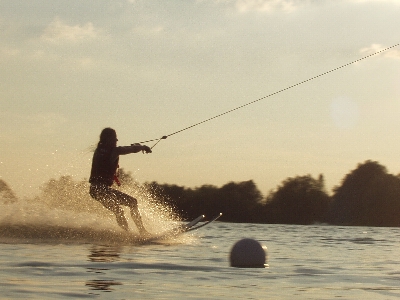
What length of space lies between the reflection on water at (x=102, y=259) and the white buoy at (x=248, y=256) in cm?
177

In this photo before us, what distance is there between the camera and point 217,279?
1015cm

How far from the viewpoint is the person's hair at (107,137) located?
1673 centimetres

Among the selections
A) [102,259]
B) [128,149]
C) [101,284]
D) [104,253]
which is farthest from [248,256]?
[128,149]

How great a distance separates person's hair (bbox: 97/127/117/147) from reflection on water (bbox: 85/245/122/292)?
2.40 m

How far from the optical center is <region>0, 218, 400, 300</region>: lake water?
8695 millimetres

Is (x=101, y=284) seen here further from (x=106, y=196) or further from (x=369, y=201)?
(x=369, y=201)

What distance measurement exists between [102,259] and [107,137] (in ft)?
16.6

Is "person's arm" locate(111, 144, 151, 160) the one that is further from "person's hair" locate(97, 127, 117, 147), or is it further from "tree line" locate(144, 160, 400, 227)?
"tree line" locate(144, 160, 400, 227)

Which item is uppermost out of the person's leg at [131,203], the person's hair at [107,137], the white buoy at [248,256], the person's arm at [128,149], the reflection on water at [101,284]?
the person's hair at [107,137]

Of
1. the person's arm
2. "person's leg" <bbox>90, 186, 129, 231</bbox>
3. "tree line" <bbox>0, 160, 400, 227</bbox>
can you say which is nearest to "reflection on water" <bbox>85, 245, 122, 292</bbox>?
"person's leg" <bbox>90, 186, 129, 231</bbox>

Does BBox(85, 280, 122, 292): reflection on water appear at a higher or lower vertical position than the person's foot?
lower

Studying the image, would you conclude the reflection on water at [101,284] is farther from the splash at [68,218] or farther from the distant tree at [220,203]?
the distant tree at [220,203]

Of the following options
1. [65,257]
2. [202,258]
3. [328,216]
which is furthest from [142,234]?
[328,216]

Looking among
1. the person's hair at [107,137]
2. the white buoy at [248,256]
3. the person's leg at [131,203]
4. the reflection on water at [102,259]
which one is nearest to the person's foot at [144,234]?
the person's leg at [131,203]
